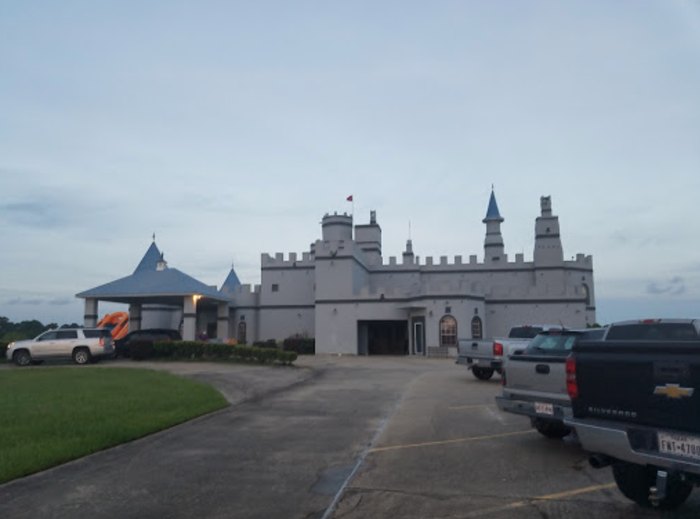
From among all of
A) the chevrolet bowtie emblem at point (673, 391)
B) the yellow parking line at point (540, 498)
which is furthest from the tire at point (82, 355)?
the chevrolet bowtie emblem at point (673, 391)

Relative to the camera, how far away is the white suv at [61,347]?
1067 inches

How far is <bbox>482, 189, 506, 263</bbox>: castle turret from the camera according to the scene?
51281 millimetres

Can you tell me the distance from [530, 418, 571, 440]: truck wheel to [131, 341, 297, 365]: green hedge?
18035 mm

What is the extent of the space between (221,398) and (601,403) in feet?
34.9

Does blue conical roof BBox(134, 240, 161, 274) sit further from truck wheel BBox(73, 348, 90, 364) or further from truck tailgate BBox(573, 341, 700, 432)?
truck tailgate BBox(573, 341, 700, 432)

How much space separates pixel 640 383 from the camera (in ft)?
17.2

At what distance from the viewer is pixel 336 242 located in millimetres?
42062

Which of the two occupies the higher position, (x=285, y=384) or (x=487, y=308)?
(x=487, y=308)

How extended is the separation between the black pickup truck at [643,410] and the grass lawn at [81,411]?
6614mm

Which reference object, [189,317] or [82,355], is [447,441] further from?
[189,317]

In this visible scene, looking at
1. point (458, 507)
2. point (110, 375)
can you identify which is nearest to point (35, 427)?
point (458, 507)

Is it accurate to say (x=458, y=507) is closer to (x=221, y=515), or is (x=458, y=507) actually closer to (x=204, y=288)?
(x=221, y=515)

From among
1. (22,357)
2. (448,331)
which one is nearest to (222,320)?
(448,331)

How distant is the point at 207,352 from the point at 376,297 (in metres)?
15.3
